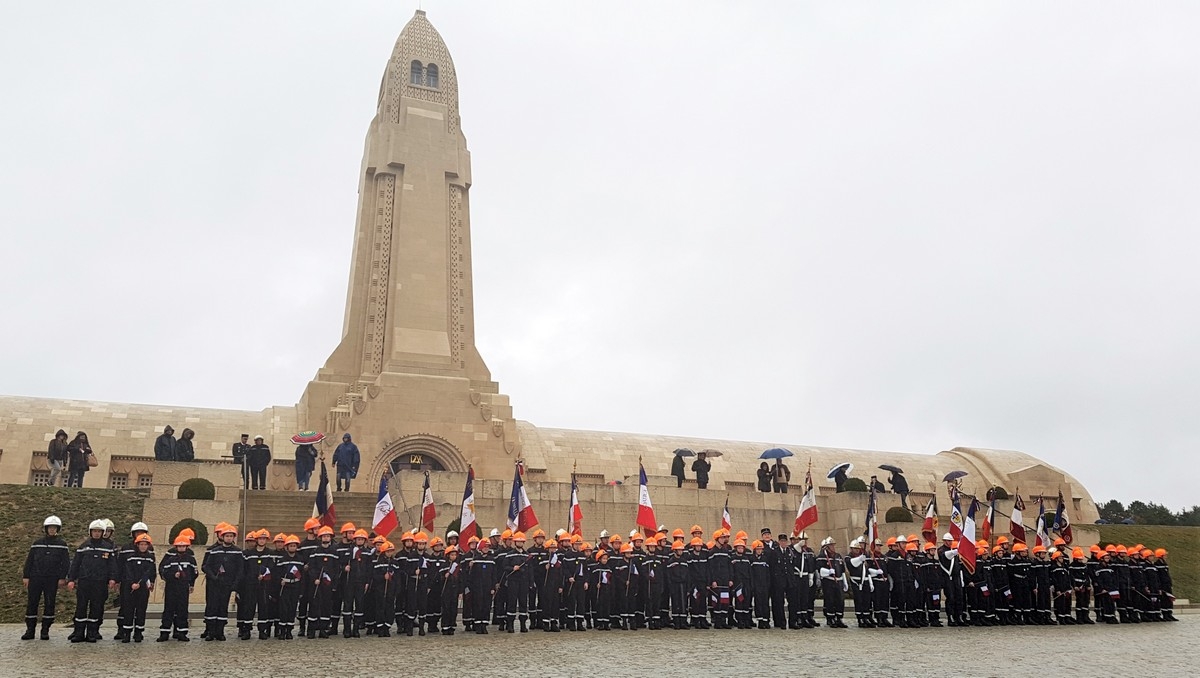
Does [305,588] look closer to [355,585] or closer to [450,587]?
[355,585]

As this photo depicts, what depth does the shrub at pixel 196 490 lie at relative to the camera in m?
19.8

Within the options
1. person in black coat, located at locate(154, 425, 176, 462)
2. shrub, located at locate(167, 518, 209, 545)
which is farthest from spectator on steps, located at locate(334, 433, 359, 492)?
shrub, located at locate(167, 518, 209, 545)

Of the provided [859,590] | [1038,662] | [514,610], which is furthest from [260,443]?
[1038,662]

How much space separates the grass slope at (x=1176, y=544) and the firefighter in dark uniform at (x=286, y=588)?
22.8m

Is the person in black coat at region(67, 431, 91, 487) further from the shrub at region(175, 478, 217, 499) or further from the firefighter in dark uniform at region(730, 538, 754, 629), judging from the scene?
the firefighter in dark uniform at region(730, 538, 754, 629)

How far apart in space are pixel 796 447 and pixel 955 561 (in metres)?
30.2

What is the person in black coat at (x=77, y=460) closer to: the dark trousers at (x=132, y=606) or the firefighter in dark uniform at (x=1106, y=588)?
the dark trousers at (x=132, y=606)

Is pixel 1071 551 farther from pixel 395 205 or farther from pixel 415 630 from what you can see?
pixel 395 205

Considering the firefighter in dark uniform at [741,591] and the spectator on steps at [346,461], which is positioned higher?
the spectator on steps at [346,461]

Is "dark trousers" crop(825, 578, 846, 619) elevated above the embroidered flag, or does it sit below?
below

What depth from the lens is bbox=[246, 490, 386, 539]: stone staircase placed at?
66.4 feet

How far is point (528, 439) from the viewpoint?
3722 cm

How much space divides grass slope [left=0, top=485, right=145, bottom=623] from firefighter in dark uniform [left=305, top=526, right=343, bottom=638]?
15.7 feet

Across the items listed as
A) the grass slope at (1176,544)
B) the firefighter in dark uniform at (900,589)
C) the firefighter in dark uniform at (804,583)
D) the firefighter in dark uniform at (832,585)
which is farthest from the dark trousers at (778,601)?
the grass slope at (1176,544)
